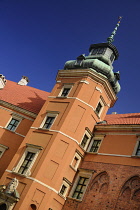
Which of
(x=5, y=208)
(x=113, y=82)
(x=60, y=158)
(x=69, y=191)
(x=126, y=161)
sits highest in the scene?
(x=113, y=82)

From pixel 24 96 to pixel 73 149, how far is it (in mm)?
10310

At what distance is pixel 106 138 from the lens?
20250 millimetres

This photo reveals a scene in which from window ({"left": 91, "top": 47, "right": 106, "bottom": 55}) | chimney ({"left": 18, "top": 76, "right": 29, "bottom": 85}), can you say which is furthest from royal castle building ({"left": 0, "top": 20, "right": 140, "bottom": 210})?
chimney ({"left": 18, "top": 76, "right": 29, "bottom": 85})

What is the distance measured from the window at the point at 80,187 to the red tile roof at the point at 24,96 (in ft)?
26.9

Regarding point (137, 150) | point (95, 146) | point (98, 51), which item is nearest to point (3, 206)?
point (95, 146)

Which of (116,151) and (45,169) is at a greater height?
(116,151)

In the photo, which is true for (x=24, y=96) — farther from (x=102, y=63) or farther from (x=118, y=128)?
(x=118, y=128)

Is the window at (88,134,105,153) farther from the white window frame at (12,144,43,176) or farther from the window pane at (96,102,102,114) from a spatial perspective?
the white window frame at (12,144,43,176)

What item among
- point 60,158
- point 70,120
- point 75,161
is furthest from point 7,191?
point 70,120

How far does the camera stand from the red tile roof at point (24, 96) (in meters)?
24.3

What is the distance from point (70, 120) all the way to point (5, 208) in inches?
314

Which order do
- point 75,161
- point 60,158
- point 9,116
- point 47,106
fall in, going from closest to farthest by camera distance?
point 60,158 < point 75,161 < point 47,106 < point 9,116

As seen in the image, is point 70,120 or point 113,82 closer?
point 70,120

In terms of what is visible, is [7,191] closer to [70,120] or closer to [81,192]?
[81,192]
